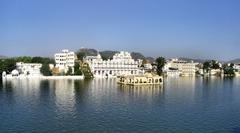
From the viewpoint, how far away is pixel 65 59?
9375cm

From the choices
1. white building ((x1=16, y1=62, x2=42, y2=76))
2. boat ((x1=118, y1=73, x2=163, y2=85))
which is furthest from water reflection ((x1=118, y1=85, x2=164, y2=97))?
white building ((x1=16, y1=62, x2=42, y2=76))

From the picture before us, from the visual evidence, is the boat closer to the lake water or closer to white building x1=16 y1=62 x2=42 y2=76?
the lake water

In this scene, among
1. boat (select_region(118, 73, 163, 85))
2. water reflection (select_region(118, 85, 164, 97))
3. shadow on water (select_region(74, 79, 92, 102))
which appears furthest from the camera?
boat (select_region(118, 73, 163, 85))

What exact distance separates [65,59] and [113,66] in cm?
1277

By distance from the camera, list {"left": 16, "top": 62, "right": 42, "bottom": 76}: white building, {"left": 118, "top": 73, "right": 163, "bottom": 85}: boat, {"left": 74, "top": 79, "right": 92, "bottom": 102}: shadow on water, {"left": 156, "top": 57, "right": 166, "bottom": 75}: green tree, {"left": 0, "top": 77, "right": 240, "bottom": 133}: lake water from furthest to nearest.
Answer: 1. {"left": 156, "top": 57, "right": 166, "bottom": 75}: green tree
2. {"left": 16, "top": 62, "right": 42, "bottom": 76}: white building
3. {"left": 118, "top": 73, "right": 163, "bottom": 85}: boat
4. {"left": 74, "top": 79, "right": 92, "bottom": 102}: shadow on water
5. {"left": 0, "top": 77, "right": 240, "bottom": 133}: lake water

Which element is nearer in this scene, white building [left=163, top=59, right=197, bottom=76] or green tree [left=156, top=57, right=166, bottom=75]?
green tree [left=156, top=57, right=166, bottom=75]

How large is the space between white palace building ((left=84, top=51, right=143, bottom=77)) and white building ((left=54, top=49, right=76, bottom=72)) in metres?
4.84

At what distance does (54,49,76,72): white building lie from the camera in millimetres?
90500

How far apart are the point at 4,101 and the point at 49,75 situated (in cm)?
4710

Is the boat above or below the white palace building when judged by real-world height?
below

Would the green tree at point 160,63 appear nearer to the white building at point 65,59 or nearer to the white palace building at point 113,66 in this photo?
the white palace building at point 113,66

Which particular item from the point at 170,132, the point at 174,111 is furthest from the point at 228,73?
the point at 170,132

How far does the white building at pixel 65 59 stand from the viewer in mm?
90500

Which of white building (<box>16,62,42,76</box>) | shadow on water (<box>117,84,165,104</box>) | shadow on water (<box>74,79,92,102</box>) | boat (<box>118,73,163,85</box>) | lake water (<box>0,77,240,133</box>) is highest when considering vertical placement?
white building (<box>16,62,42,76</box>)
